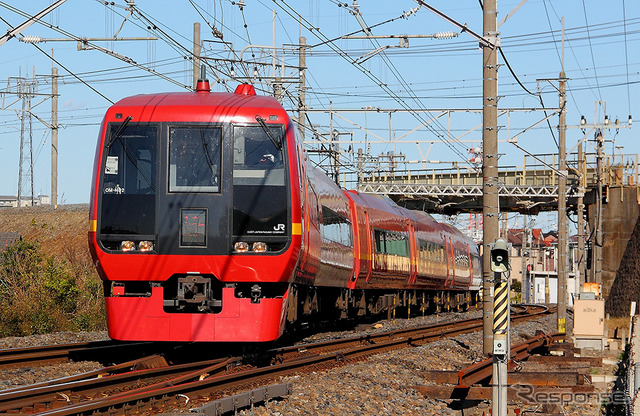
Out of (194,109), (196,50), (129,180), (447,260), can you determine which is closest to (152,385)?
(129,180)

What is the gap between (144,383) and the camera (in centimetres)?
999

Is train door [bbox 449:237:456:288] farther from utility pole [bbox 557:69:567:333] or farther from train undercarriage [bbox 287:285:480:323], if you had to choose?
utility pole [bbox 557:69:567:333]

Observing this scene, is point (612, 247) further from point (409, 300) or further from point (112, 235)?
point (112, 235)

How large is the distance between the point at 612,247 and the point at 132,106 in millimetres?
35540

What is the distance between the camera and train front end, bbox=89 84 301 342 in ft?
37.7

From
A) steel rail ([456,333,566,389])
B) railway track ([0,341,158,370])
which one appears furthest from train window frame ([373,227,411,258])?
railway track ([0,341,158,370])

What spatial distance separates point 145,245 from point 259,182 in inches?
63.7

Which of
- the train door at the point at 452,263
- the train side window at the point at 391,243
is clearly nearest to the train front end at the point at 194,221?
the train side window at the point at 391,243

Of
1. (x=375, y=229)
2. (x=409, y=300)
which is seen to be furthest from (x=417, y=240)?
(x=375, y=229)

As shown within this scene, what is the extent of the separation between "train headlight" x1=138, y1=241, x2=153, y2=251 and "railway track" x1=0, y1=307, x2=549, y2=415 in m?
1.34

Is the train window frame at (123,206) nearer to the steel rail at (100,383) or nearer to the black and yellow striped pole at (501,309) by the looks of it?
the steel rail at (100,383)

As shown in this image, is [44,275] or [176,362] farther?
[44,275]

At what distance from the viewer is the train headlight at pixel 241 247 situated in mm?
11578

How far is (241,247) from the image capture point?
11594 mm
